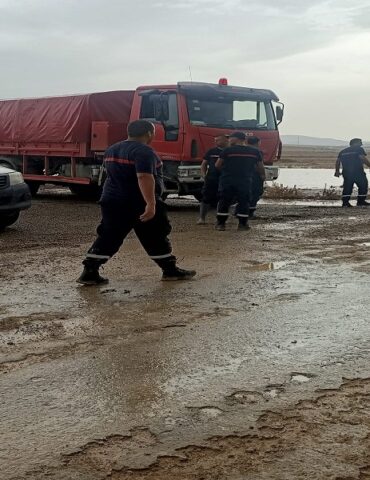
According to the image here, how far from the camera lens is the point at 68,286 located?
5.94 metres

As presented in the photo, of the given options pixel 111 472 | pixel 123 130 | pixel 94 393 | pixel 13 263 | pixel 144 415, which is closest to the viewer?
pixel 111 472

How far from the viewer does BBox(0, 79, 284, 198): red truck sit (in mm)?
12375

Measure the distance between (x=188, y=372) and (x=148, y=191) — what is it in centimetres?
241

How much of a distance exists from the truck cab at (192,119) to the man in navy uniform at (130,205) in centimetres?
637

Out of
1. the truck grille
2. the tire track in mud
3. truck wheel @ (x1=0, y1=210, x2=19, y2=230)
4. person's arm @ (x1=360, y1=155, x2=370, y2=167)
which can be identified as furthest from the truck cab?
the tire track in mud

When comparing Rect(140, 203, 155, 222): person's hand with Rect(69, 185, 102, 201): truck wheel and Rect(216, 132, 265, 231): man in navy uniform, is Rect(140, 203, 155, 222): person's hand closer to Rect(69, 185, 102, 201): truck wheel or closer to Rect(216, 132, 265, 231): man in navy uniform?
Rect(216, 132, 265, 231): man in navy uniform

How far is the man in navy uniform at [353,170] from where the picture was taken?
15.2 m

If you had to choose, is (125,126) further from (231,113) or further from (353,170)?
(353,170)

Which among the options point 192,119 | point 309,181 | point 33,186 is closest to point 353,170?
point 192,119

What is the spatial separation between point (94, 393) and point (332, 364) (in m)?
1.43

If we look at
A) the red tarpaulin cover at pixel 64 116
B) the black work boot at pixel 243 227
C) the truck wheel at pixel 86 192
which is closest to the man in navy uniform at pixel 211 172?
the black work boot at pixel 243 227

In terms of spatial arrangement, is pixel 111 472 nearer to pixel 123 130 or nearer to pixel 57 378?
pixel 57 378

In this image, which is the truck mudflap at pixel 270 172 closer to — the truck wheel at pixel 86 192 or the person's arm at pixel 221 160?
the person's arm at pixel 221 160

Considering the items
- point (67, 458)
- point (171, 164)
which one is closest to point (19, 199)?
point (171, 164)
